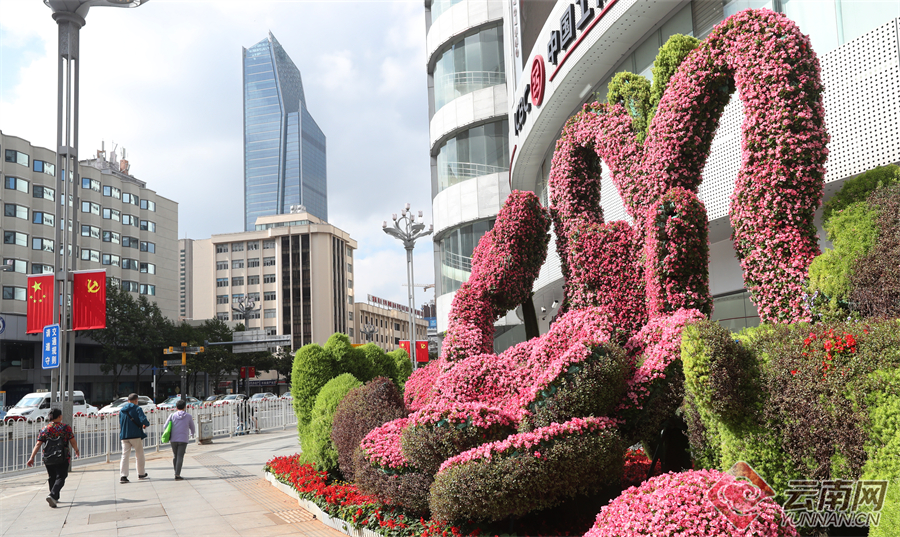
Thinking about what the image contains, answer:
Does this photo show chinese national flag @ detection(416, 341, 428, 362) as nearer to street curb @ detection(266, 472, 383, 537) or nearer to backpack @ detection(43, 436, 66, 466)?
street curb @ detection(266, 472, 383, 537)

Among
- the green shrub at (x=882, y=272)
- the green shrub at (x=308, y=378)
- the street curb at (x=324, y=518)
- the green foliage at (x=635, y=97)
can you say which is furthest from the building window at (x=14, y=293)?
the green shrub at (x=882, y=272)

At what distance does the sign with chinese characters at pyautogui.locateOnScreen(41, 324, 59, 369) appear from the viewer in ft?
48.4

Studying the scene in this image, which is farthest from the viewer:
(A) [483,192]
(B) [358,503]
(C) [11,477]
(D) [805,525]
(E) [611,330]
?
(A) [483,192]

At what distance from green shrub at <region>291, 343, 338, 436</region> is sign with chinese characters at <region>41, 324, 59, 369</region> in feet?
20.6

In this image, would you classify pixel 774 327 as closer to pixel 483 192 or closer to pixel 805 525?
pixel 805 525

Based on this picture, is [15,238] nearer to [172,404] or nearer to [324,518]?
[172,404]

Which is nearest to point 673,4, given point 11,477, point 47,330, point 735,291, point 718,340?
point 735,291

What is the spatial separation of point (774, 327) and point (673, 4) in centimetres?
930

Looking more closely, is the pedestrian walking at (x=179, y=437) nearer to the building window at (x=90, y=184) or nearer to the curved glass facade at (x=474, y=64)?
the curved glass facade at (x=474, y=64)

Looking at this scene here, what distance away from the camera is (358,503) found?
8172mm

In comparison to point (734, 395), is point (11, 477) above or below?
below

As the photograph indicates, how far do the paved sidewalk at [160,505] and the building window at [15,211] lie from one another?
4944 cm

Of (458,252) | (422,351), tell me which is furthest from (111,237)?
(458,252)

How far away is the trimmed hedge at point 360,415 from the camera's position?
8906 millimetres
